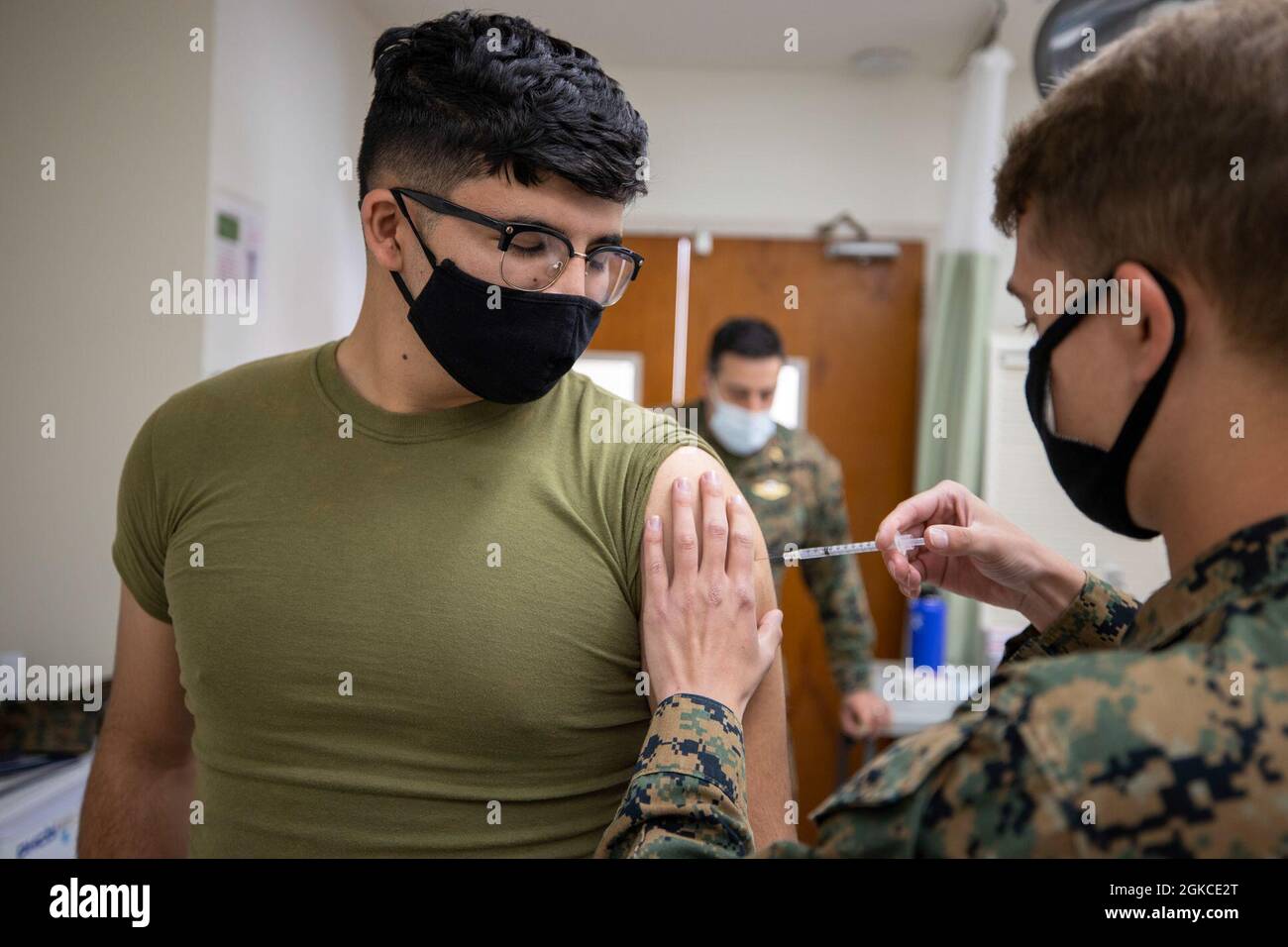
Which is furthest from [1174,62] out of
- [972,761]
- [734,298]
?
[734,298]

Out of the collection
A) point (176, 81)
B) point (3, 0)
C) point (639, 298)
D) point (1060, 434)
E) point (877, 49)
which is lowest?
point (1060, 434)

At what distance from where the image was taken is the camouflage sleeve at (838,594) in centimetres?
274

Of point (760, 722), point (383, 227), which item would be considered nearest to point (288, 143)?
point (383, 227)

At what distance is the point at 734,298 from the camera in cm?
375

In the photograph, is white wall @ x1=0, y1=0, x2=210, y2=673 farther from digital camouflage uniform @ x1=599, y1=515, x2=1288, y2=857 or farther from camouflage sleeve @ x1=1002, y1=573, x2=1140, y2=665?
digital camouflage uniform @ x1=599, y1=515, x2=1288, y2=857

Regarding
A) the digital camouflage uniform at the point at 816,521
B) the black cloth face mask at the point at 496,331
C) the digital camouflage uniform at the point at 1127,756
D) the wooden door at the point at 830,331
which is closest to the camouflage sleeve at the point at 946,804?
the digital camouflage uniform at the point at 1127,756

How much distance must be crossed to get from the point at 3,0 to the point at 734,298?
2389mm

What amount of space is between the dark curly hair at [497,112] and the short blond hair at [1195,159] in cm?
46

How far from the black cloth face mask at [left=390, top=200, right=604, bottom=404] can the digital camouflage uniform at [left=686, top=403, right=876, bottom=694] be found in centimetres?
171

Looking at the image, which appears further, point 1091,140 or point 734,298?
point 734,298

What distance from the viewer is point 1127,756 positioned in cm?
57

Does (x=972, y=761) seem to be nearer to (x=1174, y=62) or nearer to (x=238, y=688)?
(x=1174, y=62)

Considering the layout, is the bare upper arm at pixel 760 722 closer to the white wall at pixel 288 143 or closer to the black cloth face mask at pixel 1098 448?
the black cloth face mask at pixel 1098 448

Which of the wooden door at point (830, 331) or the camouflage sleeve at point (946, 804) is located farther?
the wooden door at point (830, 331)
